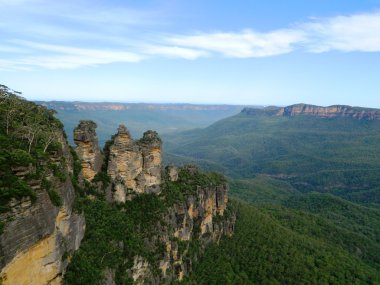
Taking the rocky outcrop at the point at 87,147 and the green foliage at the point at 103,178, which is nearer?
the rocky outcrop at the point at 87,147

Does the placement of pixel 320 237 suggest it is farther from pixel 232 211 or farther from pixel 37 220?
pixel 37 220

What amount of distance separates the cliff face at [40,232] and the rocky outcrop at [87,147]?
805 cm

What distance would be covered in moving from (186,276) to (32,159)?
28.4 m

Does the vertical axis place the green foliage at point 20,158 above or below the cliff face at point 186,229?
above

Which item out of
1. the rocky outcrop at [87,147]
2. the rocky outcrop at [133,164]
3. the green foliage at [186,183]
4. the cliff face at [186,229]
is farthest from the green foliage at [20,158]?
the green foliage at [186,183]

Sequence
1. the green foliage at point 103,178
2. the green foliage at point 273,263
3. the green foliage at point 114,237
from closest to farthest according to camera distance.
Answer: the green foliage at point 114,237 → the green foliage at point 103,178 → the green foliage at point 273,263

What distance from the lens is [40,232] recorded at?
21.2 metres

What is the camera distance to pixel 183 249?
43875 millimetres

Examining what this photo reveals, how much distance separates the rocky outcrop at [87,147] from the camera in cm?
3522

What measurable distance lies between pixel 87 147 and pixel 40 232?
15291 millimetres

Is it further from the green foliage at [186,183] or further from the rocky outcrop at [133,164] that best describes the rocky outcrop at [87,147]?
the green foliage at [186,183]

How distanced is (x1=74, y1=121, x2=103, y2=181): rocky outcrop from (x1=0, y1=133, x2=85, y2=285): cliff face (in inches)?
317

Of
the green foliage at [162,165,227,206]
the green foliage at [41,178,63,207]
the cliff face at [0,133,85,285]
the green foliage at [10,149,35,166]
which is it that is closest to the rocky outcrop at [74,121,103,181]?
the cliff face at [0,133,85,285]

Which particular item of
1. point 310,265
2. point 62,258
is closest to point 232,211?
point 310,265
